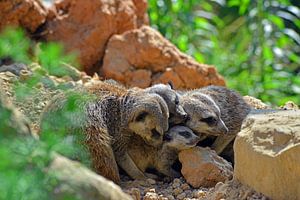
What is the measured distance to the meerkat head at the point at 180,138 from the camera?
5.69 metres

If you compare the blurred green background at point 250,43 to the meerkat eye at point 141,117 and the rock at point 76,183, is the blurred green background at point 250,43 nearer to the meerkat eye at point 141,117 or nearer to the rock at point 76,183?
the meerkat eye at point 141,117

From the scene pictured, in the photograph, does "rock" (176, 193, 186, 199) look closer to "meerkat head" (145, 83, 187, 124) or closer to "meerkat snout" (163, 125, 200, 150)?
"meerkat snout" (163, 125, 200, 150)

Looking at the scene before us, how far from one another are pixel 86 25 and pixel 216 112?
2.68 metres

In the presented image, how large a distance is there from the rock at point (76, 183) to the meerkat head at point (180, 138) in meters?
2.22

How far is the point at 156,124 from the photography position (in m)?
5.70

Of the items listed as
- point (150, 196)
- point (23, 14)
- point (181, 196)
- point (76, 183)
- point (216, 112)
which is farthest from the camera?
point (23, 14)

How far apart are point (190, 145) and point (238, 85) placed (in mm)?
4233

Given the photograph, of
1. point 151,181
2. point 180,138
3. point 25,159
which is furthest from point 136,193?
point 25,159

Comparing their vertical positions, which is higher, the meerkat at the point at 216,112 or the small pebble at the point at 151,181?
the meerkat at the point at 216,112

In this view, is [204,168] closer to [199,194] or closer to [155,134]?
[199,194]

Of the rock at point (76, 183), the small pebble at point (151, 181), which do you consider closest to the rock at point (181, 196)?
the small pebble at point (151, 181)

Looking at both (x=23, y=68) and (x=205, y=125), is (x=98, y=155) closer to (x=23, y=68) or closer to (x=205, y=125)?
(x=205, y=125)

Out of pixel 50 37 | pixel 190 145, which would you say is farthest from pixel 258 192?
pixel 50 37

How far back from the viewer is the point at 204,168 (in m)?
5.53
